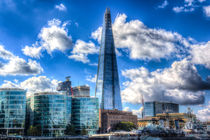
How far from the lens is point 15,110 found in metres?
138

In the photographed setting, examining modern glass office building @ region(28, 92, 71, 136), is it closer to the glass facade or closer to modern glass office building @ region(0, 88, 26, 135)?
the glass facade

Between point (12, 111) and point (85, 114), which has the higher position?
point (12, 111)

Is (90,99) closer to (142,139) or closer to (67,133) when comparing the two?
(67,133)

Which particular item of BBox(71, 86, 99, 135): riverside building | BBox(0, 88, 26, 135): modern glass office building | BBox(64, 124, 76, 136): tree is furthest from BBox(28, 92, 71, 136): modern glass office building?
BBox(0, 88, 26, 135): modern glass office building

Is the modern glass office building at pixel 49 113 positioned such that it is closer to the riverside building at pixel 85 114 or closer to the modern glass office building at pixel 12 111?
the riverside building at pixel 85 114

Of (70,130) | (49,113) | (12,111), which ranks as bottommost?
(70,130)

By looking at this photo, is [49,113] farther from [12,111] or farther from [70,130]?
[12,111]

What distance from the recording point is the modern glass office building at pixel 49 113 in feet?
482

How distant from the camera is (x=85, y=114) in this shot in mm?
165625

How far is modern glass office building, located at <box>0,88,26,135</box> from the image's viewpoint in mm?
135000

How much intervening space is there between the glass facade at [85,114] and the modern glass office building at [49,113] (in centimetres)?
1146

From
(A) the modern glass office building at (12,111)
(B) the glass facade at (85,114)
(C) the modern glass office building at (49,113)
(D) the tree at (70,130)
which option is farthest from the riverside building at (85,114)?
(A) the modern glass office building at (12,111)

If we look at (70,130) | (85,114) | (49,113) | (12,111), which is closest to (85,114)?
(85,114)

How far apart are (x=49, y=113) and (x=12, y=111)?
807 inches
